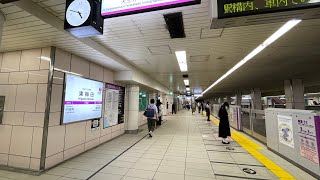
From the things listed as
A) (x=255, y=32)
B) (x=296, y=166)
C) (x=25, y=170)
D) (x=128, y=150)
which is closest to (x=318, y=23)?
(x=255, y=32)

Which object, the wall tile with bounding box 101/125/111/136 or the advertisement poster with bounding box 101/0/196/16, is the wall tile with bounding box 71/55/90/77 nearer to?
the wall tile with bounding box 101/125/111/136

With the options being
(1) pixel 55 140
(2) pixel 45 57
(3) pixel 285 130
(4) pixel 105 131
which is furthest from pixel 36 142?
(3) pixel 285 130

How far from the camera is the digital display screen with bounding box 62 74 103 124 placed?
13.3 ft

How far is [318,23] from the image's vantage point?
304 cm

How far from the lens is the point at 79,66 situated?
4.57 m

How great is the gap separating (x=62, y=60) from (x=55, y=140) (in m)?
1.88

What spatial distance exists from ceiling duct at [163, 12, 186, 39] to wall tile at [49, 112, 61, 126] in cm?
314

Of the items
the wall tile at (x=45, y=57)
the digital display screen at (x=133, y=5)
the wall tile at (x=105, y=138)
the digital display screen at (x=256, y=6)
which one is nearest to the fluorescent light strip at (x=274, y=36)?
the digital display screen at (x=256, y=6)

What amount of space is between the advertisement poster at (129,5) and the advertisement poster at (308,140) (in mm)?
3380

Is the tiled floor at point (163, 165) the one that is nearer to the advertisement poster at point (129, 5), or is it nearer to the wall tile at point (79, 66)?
the wall tile at point (79, 66)

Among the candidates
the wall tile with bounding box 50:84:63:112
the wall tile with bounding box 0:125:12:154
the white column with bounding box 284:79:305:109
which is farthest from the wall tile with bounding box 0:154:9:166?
the white column with bounding box 284:79:305:109

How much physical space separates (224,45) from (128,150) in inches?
159

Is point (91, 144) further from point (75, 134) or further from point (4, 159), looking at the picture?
point (4, 159)

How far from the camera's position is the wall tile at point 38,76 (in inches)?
143
